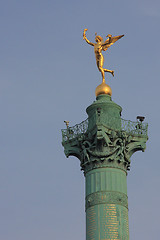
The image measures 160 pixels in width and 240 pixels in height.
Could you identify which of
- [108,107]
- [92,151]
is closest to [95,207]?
[92,151]

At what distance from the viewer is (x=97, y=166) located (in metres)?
51.0

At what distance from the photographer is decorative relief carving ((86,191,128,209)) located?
49.4 metres

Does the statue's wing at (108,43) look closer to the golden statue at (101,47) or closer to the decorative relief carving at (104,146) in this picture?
the golden statue at (101,47)

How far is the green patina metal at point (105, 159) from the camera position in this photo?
4869 cm

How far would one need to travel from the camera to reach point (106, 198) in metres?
49.4

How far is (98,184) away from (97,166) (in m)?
1.50

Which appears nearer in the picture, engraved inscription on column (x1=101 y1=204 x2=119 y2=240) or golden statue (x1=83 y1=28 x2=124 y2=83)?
engraved inscription on column (x1=101 y1=204 x2=119 y2=240)

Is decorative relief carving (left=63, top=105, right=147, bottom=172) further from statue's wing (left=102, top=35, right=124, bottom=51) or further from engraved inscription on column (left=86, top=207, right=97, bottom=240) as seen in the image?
statue's wing (left=102, top=35, right=124, bottom=51)

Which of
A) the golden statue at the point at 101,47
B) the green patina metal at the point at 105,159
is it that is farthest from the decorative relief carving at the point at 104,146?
the golden statue at the point at 101,47

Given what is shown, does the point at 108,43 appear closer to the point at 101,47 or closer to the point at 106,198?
the point at 101,47

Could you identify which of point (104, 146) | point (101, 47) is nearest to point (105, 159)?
point (104, 146)

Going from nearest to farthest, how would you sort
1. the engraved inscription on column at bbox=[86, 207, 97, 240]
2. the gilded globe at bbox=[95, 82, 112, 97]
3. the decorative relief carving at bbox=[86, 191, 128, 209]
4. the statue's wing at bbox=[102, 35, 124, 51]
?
the engraved inscription on column at bbox=[86, 207, 97, 240], the decorative relief carving at bbox=[86, 191, 128, 209], the gilded globe at bbox=[95, 82, 112, 97], the statue's wing at bbox=[102, 35, 124, 51]

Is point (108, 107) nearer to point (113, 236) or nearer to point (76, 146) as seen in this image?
point (76, 146)

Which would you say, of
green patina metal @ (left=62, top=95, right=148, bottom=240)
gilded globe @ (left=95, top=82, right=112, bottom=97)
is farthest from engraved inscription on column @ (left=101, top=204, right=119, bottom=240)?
gilded globe @ (left=95, top=82, right=112, bottom=97)
